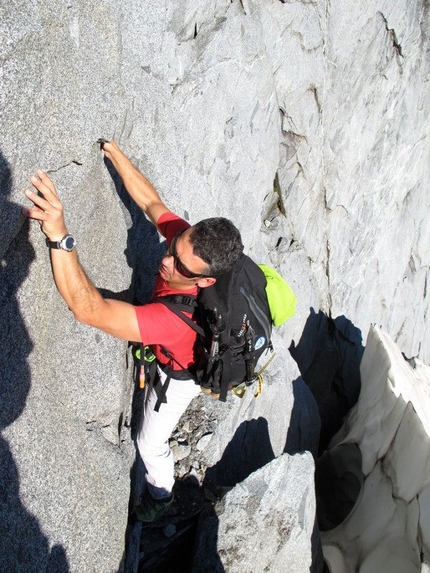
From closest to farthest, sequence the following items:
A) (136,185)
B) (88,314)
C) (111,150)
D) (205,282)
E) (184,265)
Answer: (88,314), (184,265), (205,282), (111,150), (136,185)

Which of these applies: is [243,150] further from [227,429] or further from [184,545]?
[184,545]

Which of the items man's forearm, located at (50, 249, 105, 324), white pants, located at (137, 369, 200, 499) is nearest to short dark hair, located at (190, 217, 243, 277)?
man's forearm, located at (50, 249, 105, 324)

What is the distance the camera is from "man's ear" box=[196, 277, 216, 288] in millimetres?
4632

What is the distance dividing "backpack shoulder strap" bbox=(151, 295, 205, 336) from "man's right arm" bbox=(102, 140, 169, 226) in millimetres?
956

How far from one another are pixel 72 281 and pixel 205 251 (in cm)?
102

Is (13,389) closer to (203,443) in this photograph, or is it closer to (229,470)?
(203,443)

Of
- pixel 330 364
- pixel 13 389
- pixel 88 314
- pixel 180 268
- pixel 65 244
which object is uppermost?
pixel 65 244

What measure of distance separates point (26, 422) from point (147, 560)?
10.3ft

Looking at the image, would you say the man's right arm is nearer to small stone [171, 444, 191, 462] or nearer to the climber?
the climber

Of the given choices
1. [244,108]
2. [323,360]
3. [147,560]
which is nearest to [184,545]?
[147,560]

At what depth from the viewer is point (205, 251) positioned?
4.40m

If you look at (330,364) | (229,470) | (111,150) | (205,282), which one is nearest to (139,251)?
(111,150)

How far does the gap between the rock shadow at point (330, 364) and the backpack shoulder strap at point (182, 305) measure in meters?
7.13

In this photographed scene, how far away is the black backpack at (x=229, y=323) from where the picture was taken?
469 centimetres
